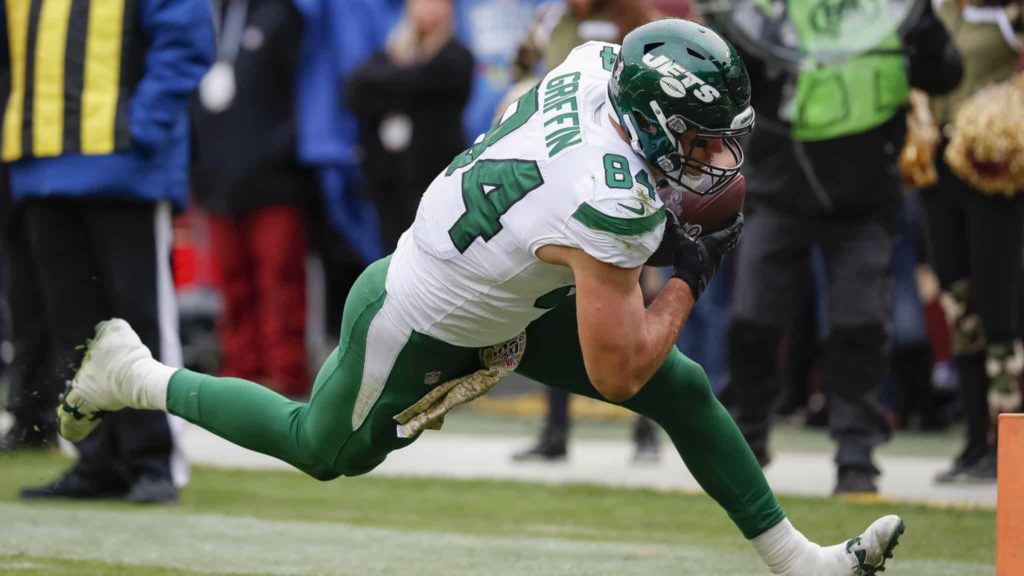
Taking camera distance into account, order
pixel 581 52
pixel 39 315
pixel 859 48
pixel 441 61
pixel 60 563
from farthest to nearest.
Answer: pixel 441 61 < pixel 39 315 < pixel 859 48 < pixel 60 563 < pixel 581 52

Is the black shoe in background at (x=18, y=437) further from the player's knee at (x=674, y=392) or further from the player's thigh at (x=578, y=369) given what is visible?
the player's knee at (x=674, y=392)

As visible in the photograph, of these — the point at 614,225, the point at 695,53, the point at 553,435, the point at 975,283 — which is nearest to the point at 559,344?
the point at 614,225

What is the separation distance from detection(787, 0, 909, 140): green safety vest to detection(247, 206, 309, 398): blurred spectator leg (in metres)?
5.29

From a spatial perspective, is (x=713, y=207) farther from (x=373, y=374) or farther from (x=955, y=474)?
(x=955, y=474)

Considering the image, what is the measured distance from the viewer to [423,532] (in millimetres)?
6012

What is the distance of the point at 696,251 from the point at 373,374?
89 centimetres

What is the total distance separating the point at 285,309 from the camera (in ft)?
37.8

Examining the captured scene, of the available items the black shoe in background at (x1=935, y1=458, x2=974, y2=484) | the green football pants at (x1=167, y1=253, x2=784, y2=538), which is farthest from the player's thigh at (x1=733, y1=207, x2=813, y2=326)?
the green football pants at (x1=167, y1=253, x2=784, y2=538)

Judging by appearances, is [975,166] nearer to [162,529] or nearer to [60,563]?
[162,529]

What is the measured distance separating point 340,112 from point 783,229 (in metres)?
5.16

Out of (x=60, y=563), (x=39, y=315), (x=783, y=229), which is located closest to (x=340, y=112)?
(x=39, y=315)

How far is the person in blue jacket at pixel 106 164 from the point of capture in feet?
21.3

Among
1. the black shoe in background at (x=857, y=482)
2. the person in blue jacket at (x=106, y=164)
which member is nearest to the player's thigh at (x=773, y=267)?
the black shoe in background at (x=857, y=482)

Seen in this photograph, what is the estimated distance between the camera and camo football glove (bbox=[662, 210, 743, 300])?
433cm
